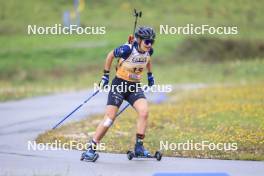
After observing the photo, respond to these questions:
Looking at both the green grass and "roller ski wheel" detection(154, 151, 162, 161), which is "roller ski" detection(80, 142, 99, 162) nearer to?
"roller ski wheel" detection(154, 151, 162, 161)

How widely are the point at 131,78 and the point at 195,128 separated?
18.8 feet

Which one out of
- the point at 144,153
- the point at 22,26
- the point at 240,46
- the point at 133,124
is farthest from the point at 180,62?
the point at 144,153

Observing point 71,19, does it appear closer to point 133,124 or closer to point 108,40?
point 108,40

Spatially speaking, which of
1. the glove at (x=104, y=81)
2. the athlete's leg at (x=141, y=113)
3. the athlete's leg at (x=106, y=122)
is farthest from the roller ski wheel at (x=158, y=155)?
the glove at (x=104, y=81)

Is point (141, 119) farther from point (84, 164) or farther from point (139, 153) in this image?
point (84, 164)

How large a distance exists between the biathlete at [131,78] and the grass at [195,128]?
139 centimetres

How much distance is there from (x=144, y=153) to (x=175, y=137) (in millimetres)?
3445

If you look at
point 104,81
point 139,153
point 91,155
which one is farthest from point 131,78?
point 91,155

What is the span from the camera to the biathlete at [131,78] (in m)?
13.7

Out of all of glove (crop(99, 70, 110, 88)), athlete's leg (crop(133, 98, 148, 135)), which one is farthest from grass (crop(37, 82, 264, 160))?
glove (crop(99, 70, 110, 88))

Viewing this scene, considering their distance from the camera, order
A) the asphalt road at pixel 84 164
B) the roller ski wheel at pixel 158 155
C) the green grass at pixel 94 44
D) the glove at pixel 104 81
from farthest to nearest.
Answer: the green grass at pixel 94 44 → the roller ski wheel at pixel 158 155 → the glove at pixel 104 81 → the asphalt road at pixel 84 164

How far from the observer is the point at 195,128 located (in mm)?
19297

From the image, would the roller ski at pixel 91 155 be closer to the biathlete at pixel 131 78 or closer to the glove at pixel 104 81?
the biathlete at pixel 131 78

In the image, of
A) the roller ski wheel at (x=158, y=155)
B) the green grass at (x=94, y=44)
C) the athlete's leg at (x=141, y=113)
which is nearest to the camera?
the athlete's leg at (x=141, y=113)
